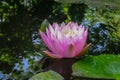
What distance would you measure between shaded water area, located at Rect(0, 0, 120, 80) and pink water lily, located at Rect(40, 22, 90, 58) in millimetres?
87

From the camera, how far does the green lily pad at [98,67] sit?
1144 mm

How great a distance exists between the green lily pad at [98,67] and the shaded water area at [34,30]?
8 cm

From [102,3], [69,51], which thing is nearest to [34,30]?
[69,51]

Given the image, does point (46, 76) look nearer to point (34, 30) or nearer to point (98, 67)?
point (98, 67)

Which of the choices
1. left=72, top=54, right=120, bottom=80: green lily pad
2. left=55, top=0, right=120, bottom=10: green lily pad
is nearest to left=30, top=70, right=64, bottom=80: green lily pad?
left=72, top=54, right=120, bottom=80: green lily pad

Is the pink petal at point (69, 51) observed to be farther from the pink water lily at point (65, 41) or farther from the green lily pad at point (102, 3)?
the green lily pad at point (102, 3)

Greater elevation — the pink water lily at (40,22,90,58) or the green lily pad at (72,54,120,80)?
the pink water lily at (40,22,90,58)

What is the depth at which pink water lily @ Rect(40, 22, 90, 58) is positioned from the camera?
1.13m

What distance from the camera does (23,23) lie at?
2289mm

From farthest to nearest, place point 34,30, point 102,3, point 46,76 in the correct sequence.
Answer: point 102,3 < point 34,30 < point 46,76

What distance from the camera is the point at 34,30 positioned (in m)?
2.11

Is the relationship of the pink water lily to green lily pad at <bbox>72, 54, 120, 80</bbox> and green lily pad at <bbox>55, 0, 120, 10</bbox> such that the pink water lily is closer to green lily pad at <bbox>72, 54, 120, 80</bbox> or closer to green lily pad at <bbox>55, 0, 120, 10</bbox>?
green lily pad at <bbox>72, 54, 120, 80</bbox>

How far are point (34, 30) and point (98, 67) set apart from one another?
0.98 meters

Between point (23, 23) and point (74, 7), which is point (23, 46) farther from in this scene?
point (74, 7)
